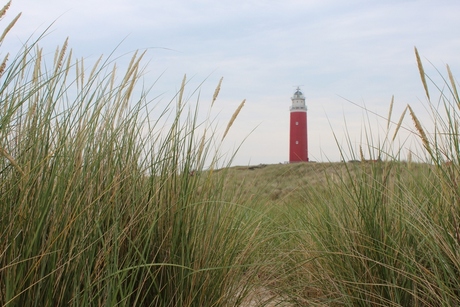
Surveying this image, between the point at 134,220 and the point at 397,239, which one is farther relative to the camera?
the point at 397,239

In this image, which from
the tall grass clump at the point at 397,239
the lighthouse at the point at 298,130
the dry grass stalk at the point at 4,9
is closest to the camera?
the dry grass stalk at the point at 4,9

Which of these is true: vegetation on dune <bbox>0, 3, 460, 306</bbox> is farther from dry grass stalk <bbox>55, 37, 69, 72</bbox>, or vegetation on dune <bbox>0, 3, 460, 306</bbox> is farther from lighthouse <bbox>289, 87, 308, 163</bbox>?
lighthouse <bbox>289, 87, 308, 163</bbox>

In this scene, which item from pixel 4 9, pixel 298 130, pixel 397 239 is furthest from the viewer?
pixel 298 130

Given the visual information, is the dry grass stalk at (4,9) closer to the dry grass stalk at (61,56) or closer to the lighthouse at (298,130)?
the dry grass stalk at (61,56)

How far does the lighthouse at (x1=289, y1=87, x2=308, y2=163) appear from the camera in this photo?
27547 mm

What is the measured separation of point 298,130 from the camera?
27906mm

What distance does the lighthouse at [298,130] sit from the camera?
27.5 meters

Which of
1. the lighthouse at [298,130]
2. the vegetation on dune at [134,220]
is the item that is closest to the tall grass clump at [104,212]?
the vegetation on dune at [134,220]

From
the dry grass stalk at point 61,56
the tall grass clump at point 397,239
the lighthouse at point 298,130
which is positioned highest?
the lighthouse at point 298,130

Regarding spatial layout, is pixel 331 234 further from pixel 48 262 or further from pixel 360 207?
pixel 48 262

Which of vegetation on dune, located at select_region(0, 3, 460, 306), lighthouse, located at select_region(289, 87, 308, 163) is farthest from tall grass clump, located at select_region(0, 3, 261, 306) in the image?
lighthouse, located at select_region(289, 87, 308, 163)

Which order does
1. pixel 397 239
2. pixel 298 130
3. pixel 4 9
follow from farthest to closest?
pixel 298 130 < pixel 397 239 < pixel 4 9

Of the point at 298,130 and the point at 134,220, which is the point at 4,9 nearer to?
the point at 134,220

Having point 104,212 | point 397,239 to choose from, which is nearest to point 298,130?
point 397,239
